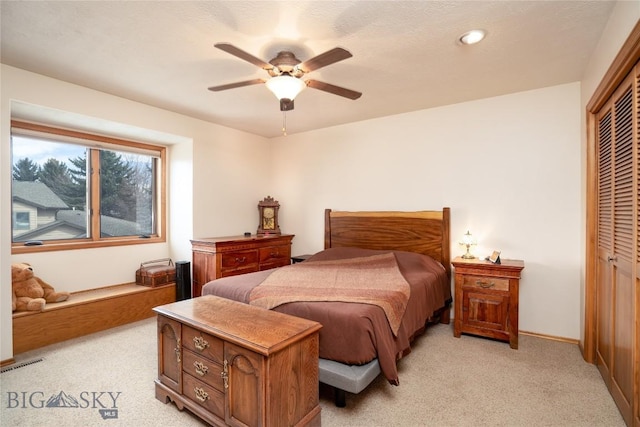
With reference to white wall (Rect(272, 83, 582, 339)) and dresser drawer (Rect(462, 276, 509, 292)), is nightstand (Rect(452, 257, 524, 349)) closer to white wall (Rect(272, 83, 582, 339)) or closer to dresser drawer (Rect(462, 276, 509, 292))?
dresser drawer (Rect(462, 276, 509, 292))

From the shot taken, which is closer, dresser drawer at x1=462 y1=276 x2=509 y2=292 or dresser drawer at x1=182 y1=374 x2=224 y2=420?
dresser drawer at x1=182 y1=374 x2=224 y2=420

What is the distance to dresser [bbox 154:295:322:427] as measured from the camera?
1.52m

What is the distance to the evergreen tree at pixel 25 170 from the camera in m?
3.22

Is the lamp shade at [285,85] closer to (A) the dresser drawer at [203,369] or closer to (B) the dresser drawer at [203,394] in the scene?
(A) the dresser drawer at [203,369]

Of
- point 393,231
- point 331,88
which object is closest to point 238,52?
point 331,88

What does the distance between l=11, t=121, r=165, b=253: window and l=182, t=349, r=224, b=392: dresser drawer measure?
263cm

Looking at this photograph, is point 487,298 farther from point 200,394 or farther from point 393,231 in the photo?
point 200,394

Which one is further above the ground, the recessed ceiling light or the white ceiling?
the white ceiling

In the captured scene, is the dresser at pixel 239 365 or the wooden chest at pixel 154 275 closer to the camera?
the dresser at pixel 239 365

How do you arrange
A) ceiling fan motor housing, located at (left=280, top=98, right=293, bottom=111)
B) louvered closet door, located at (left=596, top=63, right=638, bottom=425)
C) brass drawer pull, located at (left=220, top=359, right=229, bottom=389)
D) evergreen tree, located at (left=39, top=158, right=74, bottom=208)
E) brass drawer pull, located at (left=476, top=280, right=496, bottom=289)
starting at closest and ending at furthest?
1. brass drawer pull, located at (left=220, top=359, right=229, bottom=389)
2. louvered closet door, located at (left=596, top=63, right=638, bottom=425)
3. ceiling fan motor housing, located at (left=280, top=98, right=293, bottom=111)
4. brass drawer pull, located at (left=476, top=280, right=496, bottom=289)
5. evergreen tree, located at (left=39, top=158, right=74, bottom=208)

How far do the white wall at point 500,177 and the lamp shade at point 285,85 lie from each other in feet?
6.85

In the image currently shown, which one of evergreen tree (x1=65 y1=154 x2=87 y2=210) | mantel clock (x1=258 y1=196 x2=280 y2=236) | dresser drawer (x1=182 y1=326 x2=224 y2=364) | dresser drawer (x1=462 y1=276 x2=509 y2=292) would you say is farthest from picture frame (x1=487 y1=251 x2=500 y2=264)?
evergreen tree (x1=65 y1=154 x2=87 y2=210)

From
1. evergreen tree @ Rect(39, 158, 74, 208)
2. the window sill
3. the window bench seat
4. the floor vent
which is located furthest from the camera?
evergreen tree @ Rect(39, 158, 74, 208)

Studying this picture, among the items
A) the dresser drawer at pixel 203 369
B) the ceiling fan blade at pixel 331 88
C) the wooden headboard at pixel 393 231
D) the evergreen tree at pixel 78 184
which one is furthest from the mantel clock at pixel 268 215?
the dresser drawer at pixel 203 369
